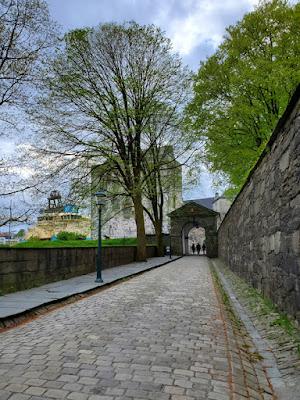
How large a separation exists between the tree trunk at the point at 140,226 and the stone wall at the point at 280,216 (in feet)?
46.8

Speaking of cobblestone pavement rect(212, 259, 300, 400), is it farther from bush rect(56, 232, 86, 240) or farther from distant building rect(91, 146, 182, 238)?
bush rect(56, 232, 86, 240)

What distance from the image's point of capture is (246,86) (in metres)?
15.7

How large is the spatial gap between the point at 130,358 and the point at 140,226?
18754 millimetres

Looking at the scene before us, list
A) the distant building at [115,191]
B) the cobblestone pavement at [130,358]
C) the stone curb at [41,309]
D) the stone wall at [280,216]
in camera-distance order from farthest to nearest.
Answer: the distant building at [115,191] < the stone curb at [41,309] < the stone wall at [280,216] < the cobblestone pavement at [130,358]

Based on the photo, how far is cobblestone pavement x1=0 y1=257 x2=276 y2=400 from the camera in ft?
9.71

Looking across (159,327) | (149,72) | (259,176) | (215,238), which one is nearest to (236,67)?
(149,72)

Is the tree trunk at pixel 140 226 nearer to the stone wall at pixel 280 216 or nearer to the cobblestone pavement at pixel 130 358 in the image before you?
the stone wall at pixel 280 216

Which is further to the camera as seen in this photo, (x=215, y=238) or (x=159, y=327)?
(x=215, y=238)

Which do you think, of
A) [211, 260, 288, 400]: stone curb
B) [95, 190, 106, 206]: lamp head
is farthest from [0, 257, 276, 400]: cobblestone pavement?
[95, 190, 106, 206]: lamp head

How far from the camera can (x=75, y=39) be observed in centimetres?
1994

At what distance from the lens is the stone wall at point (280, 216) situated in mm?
4500

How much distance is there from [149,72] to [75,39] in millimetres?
4530

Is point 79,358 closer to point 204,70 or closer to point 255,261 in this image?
point 255,261

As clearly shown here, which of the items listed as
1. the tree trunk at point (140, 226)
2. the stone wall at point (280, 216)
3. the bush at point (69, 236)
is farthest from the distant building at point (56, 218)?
the stone wall at point (280, 216)
